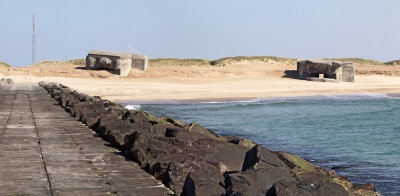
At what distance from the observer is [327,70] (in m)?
49.5

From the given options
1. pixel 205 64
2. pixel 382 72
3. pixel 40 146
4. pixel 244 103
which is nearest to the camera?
pixel 40 146

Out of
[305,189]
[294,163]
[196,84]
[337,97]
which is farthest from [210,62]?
[305,189]

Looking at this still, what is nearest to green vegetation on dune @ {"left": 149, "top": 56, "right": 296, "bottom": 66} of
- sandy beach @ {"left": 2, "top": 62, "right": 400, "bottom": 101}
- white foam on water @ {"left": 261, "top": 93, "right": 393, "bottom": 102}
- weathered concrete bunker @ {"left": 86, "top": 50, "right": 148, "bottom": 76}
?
sandy beach @ {"left": 2, "top": 62, "right": 400, "bottom": 101}

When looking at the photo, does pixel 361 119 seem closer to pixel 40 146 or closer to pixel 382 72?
pixel 40 146

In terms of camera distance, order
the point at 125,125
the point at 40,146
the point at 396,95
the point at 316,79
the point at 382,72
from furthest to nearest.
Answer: the point at 382,72
the point at 316,79
the point at 396,95
the point at 125,125
the point at 40,146

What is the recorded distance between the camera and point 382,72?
57.8 meters

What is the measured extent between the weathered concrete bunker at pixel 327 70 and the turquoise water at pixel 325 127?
8350 mm

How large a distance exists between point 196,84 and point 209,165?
4191 cm

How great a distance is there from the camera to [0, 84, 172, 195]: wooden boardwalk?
6402 mm

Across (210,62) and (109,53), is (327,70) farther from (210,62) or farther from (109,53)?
(210,62)

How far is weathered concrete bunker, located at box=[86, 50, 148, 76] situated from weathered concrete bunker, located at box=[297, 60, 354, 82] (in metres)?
15.6

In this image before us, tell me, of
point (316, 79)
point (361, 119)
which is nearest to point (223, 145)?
point (361, 119)

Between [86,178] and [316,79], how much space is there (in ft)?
144

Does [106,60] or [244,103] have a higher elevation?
[106,60]
